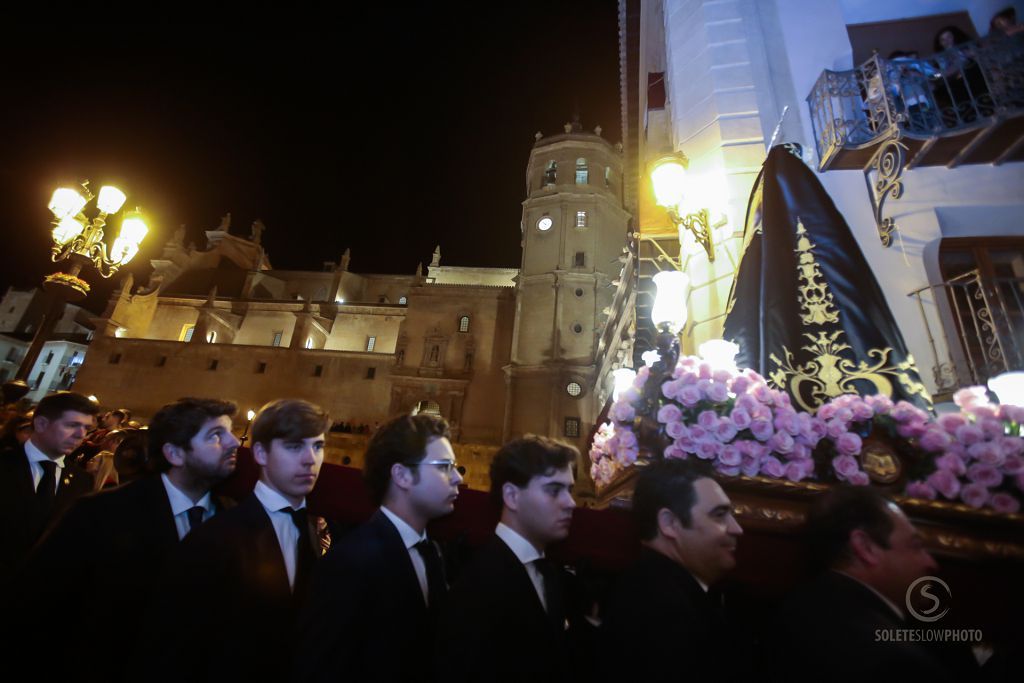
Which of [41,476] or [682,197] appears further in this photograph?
[682,197]

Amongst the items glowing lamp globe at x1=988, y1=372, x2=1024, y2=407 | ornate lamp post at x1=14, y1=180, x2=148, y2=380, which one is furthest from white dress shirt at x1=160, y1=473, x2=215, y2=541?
glowing lamp globe at x1=988, y1=372, x2=1024, y2=407

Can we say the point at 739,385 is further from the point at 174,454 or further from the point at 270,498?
the point at 174,454

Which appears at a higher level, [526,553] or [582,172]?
[582,172]

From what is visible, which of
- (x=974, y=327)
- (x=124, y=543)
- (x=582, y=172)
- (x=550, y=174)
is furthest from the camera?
(x=550, y=174)

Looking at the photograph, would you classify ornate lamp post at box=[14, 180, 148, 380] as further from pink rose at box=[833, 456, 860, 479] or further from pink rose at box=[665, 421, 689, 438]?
pink rose at box=[833, 456, 860, 479]

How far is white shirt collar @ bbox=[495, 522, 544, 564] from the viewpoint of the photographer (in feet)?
7.38

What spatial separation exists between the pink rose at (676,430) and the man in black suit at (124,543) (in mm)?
2882

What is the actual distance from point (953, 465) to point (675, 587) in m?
2.19

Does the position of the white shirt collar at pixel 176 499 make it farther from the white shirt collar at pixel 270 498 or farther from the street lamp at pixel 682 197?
the street lamp at pixel 682 197

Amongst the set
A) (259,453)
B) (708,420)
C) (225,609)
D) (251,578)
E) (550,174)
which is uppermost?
(550,174)

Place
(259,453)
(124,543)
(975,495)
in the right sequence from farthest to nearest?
(975,495)
(259,453)
(124,543)

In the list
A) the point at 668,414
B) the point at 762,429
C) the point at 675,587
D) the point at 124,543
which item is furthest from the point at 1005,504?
the point at 124,543

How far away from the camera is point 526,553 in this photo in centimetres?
226

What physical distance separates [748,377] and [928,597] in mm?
1448
